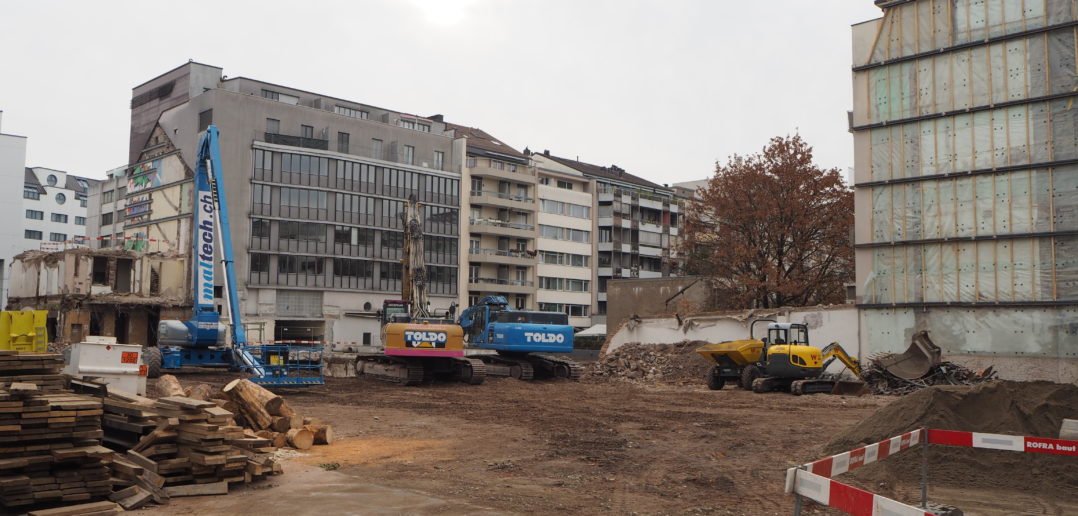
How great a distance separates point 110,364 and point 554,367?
19632 millimetres

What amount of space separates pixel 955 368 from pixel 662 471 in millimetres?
20528

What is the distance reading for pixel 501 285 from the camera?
7288 cm

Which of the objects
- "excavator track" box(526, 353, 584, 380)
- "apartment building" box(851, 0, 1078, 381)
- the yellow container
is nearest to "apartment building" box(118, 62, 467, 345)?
"excavator track" box(526, 353, 584, 380)

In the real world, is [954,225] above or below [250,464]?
above

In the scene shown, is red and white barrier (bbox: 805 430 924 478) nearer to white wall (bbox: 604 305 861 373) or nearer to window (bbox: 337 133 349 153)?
white wall (bbox: 604 305 861 373)

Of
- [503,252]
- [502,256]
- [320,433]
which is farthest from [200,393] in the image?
[503,252]

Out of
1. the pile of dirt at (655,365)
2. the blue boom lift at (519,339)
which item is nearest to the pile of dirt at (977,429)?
the blue boom lift at (519,339)

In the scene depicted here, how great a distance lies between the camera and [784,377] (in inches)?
1091

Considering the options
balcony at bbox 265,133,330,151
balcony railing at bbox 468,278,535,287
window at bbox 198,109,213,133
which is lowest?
balcony railing at bbox 468,278,535,287

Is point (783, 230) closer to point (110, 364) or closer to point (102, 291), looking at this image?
point (110, 364)

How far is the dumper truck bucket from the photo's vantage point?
28.5 metres

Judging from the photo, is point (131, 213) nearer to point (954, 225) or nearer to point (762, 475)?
point (954, 225)

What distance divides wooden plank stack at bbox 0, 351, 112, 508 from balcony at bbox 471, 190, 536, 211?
62643 mm

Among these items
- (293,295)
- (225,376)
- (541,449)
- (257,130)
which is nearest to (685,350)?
(225,376)
